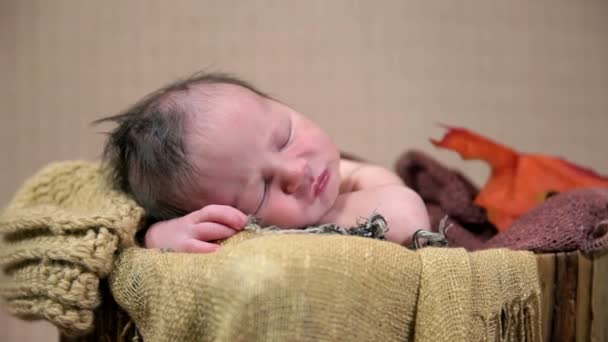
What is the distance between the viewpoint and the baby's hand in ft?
1.83

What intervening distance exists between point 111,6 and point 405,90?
66cm

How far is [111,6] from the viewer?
1.20 m

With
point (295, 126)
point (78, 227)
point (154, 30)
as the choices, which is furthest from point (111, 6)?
point (78, 227)

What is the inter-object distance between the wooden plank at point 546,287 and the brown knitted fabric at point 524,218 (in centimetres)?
2

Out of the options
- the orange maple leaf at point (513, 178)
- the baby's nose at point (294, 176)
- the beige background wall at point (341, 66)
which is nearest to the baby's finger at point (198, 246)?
the baby's nose at point (294, 176)

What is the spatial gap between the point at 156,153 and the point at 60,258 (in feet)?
0.56

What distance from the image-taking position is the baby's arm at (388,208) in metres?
0.63

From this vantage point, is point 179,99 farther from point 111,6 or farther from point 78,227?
point 111,6

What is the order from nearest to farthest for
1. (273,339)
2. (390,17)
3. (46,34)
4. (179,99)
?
(273,339) < (179,99) < (46,34) < (390,17)

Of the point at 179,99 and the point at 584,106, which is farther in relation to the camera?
the point at 584,106

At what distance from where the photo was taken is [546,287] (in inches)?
23.4

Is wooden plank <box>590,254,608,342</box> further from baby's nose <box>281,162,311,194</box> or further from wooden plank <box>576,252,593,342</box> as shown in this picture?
baby's nose <box>281,162,311,194</box>

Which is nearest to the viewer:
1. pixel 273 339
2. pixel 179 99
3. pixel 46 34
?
pixel 273 339

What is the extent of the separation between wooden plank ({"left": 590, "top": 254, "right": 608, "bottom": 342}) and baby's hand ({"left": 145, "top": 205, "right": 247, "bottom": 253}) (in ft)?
1.23
